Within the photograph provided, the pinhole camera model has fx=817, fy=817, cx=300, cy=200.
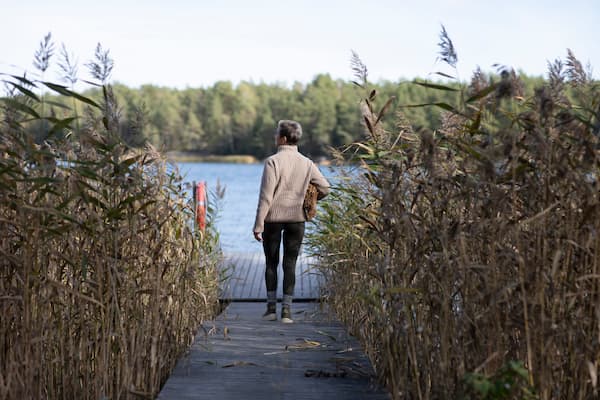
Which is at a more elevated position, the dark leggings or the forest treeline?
the forest treeline

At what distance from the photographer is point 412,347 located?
11.8 ft

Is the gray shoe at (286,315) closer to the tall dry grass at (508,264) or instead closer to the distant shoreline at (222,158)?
the tall dry grass at (508,264)

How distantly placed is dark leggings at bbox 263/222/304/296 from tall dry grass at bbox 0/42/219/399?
7.26 ft

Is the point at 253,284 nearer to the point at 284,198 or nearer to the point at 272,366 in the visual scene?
the point at 284,198

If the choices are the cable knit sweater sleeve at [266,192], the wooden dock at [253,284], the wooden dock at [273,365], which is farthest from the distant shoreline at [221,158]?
the wooden dock at [273,365]

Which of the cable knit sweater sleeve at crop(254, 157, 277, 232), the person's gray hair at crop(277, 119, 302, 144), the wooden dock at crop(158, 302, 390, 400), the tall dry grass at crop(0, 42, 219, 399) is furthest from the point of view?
the person's gray hair at crop(277, 119, 302, 144)

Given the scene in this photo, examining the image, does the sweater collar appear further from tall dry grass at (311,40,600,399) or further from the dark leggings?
tall dry grass at (311,40,600,399)

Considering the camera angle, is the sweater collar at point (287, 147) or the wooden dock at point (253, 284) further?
the wooden dock at point (253, 284)

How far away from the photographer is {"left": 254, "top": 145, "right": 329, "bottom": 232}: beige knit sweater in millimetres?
6500

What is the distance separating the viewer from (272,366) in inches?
184

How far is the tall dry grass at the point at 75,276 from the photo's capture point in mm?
3779

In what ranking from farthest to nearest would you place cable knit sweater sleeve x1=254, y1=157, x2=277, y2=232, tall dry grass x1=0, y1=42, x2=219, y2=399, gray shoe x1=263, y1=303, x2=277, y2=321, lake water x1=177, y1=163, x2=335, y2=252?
lake water x1=177, y1=163, x2=335, y2=252
gray shoe x1=263, y1=303, x2=277, y2=321
cable knit sweater sleeve x1=254, y1=157, x2=277, y2=232
tall dry grass x1=0, y1=42, x2=219, y2=399

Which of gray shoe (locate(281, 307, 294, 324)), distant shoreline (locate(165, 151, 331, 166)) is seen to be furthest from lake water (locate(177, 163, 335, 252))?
distant shoreline (locate(165, 151, 331, 166))

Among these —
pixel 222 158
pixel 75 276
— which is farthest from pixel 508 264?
pixel 222 158
